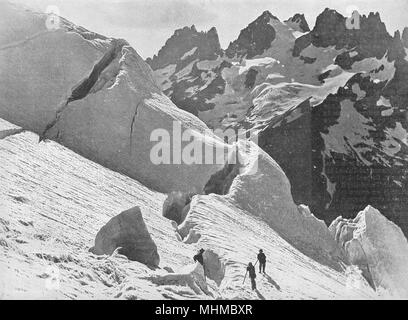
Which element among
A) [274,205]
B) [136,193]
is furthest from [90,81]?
[274,205]

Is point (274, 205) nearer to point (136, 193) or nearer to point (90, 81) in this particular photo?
point (136, 193)

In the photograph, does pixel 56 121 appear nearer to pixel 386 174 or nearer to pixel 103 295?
pixel 103 295

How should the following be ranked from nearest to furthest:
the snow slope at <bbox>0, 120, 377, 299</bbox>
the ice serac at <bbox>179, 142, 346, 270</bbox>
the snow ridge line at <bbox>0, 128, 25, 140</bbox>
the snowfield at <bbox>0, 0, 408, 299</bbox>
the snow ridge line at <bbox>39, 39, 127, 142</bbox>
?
the snow slope at <bbox>0, 120, 377, 299</bbox>, the snowfield at <bbox>0, 0, 408, 299</bbox>, the snow ridge line at <bbox>0, 128, 25, 140</bbox>, the ice serac at <bbox>179, 142, 346, 270</bbox>, the snow ridge line at <bbox>39, 39, 127, 142</bbox>

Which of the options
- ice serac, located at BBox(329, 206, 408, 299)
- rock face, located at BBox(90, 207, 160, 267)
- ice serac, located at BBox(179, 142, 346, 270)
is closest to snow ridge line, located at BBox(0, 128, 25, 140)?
rock face, located at BBox(90, 207, 160, 267)

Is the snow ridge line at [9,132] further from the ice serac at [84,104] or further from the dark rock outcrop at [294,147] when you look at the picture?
the dark rock outcrop at [294,147]

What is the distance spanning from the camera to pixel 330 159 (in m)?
175

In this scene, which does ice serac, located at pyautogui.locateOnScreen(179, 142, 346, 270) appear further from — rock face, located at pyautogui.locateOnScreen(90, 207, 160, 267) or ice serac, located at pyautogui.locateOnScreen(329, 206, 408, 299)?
rock face, located at pyautogui.locateOnScreen(90, 207, 160, 267)

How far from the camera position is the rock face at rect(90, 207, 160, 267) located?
23422mm

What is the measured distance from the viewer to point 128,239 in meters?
23.7

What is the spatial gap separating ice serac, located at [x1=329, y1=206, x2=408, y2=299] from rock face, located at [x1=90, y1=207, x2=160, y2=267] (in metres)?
16.2

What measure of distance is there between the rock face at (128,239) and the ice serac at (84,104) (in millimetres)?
9508

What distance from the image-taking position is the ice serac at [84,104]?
108ft

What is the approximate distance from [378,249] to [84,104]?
18079 mm
